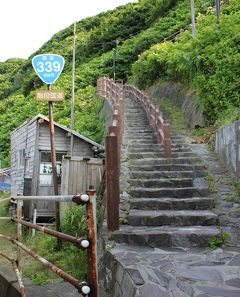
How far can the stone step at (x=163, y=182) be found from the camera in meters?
6.44

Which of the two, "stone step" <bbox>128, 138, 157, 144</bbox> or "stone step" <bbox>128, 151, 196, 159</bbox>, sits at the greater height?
"stone step" <bbox>128, 138, 157, 144</bbox>

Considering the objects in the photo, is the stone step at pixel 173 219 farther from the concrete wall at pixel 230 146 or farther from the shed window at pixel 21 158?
the shed window at pixel 21 158

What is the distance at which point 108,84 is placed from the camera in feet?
70.3

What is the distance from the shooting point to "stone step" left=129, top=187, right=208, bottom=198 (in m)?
6.07

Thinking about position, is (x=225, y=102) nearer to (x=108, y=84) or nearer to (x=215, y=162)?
(x=215, y=162)

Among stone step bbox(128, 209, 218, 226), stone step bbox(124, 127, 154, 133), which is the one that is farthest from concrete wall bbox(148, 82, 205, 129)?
stone step bbox(128, 209, 218, 226)

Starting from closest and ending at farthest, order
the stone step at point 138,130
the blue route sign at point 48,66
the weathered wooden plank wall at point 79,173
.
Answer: the blue route sign at point 48,66, the weathered wooden plank wall at point 79,173, the stone step at point 138,130

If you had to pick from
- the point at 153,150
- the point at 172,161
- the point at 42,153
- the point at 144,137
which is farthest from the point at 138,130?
the point at 42,153

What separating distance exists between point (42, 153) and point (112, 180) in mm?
9448


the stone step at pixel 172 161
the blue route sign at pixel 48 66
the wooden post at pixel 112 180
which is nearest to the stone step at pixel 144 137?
the stone step at pixel 172 161

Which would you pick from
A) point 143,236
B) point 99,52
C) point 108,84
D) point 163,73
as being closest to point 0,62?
point 99,52

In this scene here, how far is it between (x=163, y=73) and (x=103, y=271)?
14478 millimetres

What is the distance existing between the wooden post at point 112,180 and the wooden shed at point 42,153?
807 cm

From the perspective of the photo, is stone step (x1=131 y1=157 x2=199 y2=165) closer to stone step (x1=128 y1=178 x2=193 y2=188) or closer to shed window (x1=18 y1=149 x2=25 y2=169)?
stone step (x1=128 y1=178 x2=193 y2=188)
